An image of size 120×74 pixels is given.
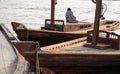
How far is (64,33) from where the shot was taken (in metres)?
13.3

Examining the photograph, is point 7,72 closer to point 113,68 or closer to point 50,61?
point 50,61

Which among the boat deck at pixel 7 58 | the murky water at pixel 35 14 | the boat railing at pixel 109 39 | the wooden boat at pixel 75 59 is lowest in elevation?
the murky water at pixel 35 14

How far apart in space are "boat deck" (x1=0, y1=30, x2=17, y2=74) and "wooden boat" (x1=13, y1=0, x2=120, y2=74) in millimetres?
464

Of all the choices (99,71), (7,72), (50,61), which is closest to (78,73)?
(99,71)

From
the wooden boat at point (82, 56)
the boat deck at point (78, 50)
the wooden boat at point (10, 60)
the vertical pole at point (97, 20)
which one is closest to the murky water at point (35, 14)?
the boat deck at point (78, 50)

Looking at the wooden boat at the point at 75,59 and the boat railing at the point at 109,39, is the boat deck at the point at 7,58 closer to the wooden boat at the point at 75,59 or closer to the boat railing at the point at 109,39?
the wooden boat at the point at 75,59

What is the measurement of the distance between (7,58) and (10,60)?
19cm

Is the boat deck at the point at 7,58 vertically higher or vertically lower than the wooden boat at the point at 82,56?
higher

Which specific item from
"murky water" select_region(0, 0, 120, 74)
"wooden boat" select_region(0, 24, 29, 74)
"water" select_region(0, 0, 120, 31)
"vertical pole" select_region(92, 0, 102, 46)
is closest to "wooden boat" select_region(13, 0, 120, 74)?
"vertical pole" select_region(92, 0, 102, 46)

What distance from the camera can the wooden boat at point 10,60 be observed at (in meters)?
4.61

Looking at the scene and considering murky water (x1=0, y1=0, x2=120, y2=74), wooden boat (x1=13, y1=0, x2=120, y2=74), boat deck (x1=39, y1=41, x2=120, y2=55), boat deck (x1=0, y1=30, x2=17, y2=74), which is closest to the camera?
boat deck (x1=0, y1=30, x2=17, y2=74)

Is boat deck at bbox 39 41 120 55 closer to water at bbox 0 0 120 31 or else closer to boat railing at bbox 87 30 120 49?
boat railing at bbox 87 30 120 49

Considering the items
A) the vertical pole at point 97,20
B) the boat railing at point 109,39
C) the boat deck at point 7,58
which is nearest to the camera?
the boat deck at point 7,58

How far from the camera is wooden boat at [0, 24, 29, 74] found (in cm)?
461
